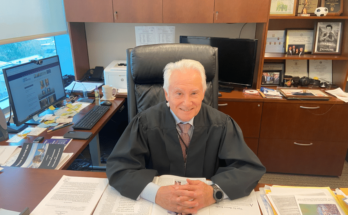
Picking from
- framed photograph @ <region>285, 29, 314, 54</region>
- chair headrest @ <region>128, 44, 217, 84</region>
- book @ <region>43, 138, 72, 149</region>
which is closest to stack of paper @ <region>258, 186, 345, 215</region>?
chair headrest @ <region>128, 44, 217, 84</region>

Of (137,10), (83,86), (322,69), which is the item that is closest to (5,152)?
(83,86)

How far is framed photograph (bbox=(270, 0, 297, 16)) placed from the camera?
7.54 feet

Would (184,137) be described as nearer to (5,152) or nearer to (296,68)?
(5,152)

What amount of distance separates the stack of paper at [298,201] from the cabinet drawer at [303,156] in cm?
138

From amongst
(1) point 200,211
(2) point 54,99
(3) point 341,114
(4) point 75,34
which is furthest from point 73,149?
(3) point 341,114

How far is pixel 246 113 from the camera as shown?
228cm

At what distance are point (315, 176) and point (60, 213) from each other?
244 centimetres

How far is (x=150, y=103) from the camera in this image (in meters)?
1.56

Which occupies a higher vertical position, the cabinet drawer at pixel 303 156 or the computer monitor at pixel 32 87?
the computer monitor at pixel 32 87

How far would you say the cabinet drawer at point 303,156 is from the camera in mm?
2322

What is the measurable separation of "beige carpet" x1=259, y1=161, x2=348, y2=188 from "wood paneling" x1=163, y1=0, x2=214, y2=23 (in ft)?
5.38

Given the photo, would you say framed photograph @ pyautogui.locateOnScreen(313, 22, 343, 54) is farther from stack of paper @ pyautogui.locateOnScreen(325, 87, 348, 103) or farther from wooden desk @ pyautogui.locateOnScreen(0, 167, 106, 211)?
wooden desk @ pyautogui.locateOnScreen(0, 167, 106, 211)

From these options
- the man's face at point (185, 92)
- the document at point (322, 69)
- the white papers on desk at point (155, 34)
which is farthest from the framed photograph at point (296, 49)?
the man's face at point (185, 92)

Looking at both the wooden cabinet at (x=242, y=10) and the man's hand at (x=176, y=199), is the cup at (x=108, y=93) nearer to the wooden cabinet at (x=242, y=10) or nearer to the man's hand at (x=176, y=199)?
the wooden cabinet at (x=242, y=10)
